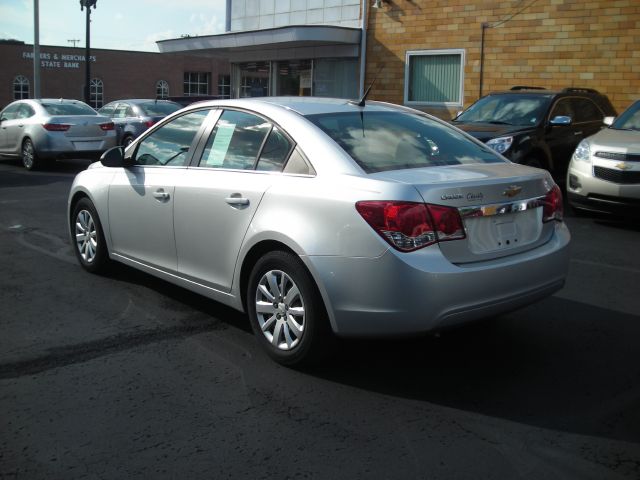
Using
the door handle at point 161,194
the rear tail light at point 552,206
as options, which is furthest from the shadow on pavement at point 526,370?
the door handle at point 161,194

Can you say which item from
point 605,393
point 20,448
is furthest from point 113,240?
point 605,393

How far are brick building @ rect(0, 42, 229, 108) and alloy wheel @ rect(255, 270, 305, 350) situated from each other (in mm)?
56342

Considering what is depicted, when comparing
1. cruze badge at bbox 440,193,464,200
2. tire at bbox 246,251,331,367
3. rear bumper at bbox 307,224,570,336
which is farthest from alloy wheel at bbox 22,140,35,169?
cruze badge at bbox 440,193,464,200

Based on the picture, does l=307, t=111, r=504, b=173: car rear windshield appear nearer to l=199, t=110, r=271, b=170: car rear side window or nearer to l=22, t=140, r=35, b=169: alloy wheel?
l=199, t=110, r=271, b=170: car rear side window

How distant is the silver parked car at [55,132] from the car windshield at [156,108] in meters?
2.36

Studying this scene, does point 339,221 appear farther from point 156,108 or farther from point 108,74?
point 108,74

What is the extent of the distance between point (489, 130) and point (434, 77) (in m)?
8.58

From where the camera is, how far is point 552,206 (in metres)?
4.61

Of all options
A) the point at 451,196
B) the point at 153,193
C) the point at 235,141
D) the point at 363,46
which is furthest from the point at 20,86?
the point at 451,196

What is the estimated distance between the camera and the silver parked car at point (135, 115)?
710 inches

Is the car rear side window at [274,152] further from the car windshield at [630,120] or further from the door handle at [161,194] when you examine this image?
the car windshield at [630,120]

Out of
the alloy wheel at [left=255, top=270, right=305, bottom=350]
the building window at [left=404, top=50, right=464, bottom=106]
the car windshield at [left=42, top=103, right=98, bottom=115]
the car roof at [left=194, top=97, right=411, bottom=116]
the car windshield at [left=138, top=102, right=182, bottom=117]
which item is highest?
the building window at [left=404, top=50, right=464, bottom=106]

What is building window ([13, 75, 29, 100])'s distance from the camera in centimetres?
5975

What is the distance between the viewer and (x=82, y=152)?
15516 millimetres
